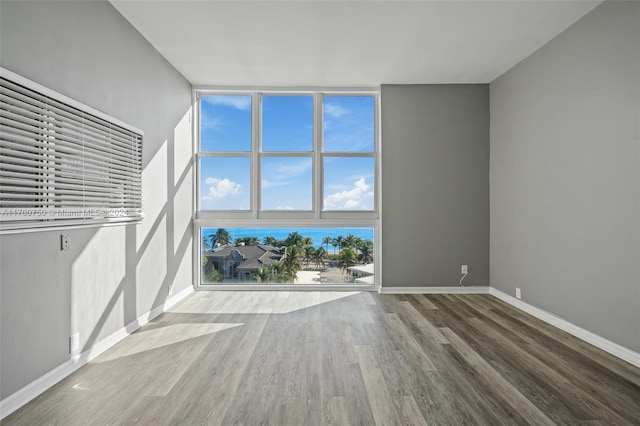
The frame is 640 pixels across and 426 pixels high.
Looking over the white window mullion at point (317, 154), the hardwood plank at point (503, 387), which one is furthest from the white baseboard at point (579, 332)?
the white window mullion at point (317, 154)

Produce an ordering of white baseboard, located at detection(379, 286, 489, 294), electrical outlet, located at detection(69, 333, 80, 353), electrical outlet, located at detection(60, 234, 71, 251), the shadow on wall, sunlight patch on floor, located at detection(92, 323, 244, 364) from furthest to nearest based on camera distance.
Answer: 1. white baseboard, located at detection(379, 286, 489, 294)
2. sunlight patch on floor, located at detection(92, 323, 244, 364)
3. the shadow on wall
4. electrical outlet, located at detection(69, 333, 80, 353)
5. electrical outlet, located at detection(60, 234, 71, 251)

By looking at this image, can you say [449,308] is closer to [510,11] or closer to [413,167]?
[413,167]

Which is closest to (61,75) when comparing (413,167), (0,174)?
(0,174)

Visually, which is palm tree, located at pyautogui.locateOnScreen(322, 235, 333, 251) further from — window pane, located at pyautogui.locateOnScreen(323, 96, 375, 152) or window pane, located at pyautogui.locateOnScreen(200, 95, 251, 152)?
window pane, located at pyautogui.locateOnScreen(200, 95, 251, 152)

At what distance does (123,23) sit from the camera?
10.7ft

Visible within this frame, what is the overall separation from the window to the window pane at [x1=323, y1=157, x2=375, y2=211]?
1cm

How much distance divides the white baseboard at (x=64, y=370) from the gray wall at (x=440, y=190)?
310cm

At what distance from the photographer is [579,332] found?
331cm

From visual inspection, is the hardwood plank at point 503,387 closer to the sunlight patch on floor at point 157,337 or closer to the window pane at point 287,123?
the sunlight patch on floor at point 157,337

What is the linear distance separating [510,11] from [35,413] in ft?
14.7

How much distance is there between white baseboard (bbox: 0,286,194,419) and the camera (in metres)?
2.09

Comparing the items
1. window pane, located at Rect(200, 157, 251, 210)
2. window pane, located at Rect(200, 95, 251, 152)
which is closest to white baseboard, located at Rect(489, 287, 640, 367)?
window pane, located at Rect(200, 157, 251, 210)

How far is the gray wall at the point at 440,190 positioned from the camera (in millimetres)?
5016

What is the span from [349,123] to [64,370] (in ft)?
13.8
